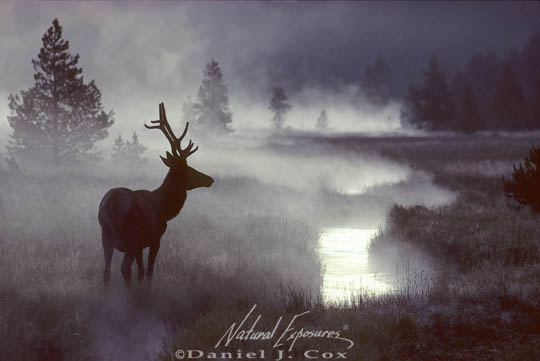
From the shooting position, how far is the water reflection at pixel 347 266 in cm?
1021

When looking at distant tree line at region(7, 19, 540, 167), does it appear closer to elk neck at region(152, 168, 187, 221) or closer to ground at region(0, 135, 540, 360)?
ground at region(0, 135, 540, 360)

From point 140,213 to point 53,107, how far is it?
20140 millimetres

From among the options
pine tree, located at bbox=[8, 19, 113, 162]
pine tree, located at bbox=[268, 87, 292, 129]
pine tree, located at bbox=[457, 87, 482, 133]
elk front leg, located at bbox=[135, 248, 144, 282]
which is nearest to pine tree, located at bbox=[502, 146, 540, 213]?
elk front leg, located at bbox=[135, 248, 144, 282]

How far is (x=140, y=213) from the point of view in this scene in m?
7.50

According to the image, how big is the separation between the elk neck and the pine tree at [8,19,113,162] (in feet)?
61.6

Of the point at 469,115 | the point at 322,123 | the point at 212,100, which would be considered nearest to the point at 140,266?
the point at 212,100

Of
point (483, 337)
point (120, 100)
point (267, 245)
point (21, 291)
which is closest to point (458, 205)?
point (267, 245)

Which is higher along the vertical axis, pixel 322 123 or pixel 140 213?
pixel 322 123

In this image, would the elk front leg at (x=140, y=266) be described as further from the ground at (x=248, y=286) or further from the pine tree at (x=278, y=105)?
the pine tree at (x=278, y=105)

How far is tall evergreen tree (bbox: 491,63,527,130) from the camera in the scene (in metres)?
68.4

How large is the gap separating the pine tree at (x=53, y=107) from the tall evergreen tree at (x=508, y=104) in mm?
55524

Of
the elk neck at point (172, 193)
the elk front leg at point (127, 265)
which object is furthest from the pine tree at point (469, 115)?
the elk front leg at point (127, 265)

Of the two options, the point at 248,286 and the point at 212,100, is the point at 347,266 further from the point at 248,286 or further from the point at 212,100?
the point at 212,100

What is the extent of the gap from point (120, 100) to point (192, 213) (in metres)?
67.7
